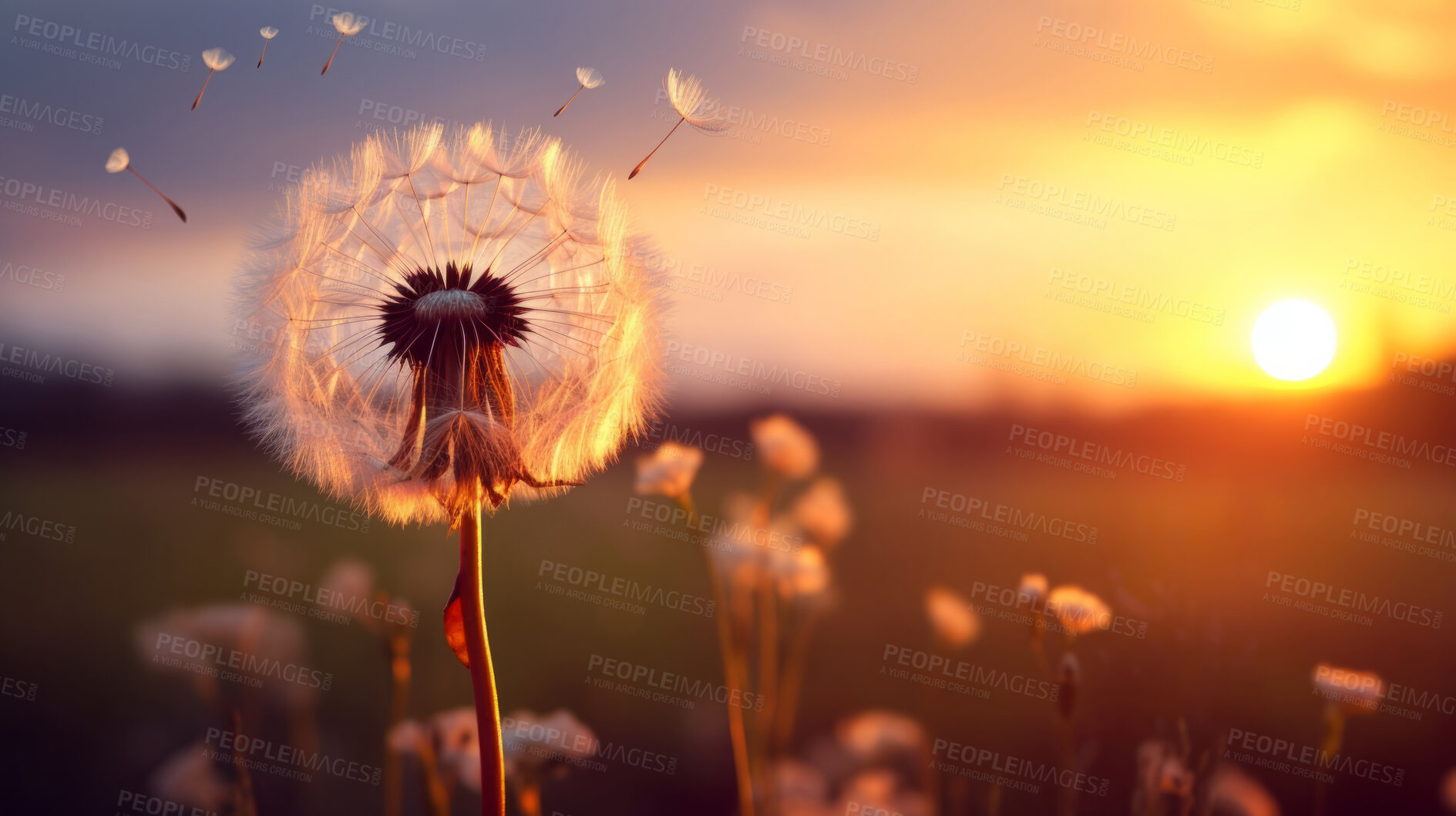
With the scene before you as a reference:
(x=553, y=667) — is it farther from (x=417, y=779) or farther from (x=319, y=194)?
(x=319, y=194)

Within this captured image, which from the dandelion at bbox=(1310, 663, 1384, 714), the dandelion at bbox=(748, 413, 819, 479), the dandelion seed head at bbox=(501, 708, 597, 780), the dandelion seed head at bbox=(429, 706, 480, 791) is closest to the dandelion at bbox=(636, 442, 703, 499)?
the dandelion at bbox=(748, 413, 819, 479)

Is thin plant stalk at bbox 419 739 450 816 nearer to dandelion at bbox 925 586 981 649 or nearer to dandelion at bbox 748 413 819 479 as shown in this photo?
dandelion at bbox 748 413 819 479

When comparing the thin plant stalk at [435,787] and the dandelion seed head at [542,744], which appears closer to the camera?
the dandelion seed head at [542,744]

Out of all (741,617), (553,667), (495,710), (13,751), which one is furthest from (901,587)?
(13,751)

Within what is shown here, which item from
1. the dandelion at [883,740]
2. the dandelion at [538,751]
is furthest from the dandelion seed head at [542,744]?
the dandelion at [883,740]

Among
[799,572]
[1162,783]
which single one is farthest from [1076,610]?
[799,572]

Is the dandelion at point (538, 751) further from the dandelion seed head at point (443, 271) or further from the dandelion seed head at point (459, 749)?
the dandelion seed head at point (443, 271)
